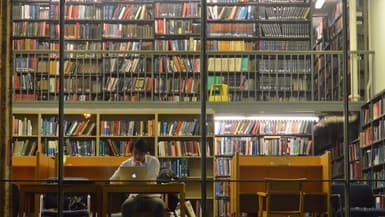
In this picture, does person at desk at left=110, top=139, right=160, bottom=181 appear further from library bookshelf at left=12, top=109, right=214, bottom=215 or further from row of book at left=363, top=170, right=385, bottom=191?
row of book at left=363, top=170, right=385, bottom=191

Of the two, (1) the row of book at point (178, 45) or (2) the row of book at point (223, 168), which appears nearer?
(2) the row of book at point (223, 168)

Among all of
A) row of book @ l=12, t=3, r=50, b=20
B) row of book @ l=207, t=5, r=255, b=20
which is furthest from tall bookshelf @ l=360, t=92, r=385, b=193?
row of book @ l=12, t=3, r=50, b=20

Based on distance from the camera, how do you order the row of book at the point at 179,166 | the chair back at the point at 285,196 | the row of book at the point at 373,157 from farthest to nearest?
1. the row of book at the point at 179,166
2. the row of book at the point at 373,157
3. the chair back at the point at 285,196

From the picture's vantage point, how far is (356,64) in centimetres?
1191

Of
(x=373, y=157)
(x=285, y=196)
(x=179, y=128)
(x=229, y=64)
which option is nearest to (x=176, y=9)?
(x=229, y=64)

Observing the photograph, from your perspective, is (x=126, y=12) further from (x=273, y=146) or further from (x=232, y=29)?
(x=273, y=146)

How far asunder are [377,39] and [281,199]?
17.8 feet

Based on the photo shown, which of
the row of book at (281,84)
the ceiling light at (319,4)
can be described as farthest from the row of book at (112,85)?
the ceiling light at (319,4)

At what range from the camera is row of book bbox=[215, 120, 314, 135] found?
11.9m

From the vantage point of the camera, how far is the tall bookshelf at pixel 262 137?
11820 millimetres

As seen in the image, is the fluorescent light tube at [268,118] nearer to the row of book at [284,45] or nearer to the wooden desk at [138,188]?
the row of book at [284,45]

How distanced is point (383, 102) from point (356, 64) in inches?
65.1

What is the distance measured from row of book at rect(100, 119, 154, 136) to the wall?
343 centimetres

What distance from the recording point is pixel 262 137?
39.2 feet
